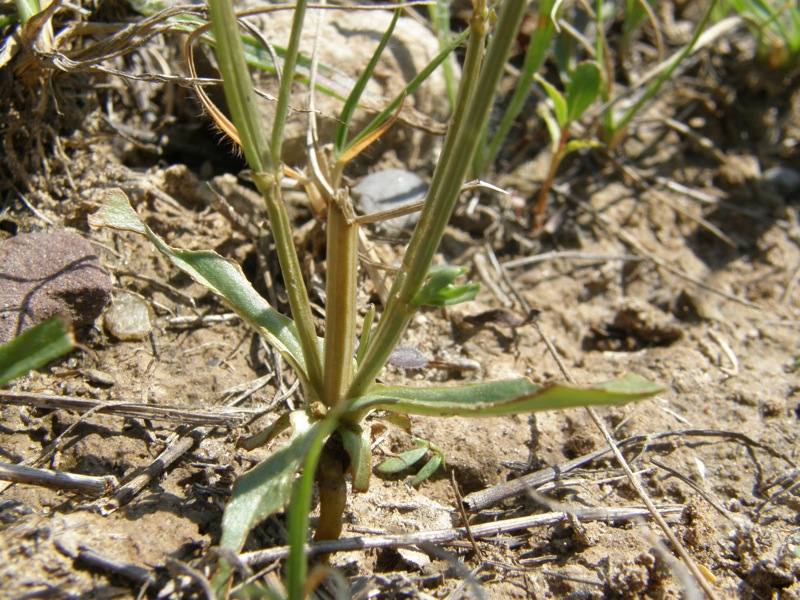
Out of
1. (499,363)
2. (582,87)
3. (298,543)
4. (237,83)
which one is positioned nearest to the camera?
(298,543)

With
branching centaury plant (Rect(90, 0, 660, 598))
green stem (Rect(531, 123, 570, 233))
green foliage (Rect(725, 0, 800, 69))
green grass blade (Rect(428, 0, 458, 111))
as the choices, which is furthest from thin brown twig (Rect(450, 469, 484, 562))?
green foliage (Rect(725, 0, 800, 69))

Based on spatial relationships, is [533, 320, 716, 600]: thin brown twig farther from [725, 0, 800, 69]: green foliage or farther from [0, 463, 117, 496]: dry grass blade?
[725, 0, 800, 69]: green foliage

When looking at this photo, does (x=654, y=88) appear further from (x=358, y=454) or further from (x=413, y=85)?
(x=358, y=454)

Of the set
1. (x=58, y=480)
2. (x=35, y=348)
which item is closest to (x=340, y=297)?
(x=35, y=348)

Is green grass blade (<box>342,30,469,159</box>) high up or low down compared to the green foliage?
down

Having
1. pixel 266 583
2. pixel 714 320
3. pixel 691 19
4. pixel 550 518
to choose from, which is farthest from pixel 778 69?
pixel 266 583

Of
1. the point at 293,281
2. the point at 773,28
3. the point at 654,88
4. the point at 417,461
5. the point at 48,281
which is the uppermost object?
the point at 773,28
